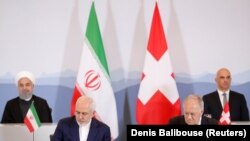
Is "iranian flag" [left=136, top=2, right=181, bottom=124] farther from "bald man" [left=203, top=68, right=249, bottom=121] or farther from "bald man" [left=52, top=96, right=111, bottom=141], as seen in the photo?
"bald man" [left=52, top=96, right=111, bottom=141]

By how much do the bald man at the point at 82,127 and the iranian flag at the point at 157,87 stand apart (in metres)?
1.50

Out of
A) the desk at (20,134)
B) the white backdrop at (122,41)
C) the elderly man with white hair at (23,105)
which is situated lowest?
the desk at (20,134)

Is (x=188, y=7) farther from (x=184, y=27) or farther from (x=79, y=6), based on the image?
(x=79, y=6)

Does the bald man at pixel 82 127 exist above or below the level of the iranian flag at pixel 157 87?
below

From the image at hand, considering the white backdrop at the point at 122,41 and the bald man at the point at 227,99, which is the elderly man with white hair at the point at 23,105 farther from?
the bald man at the point at 227,99

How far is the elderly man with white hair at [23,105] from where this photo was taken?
449cm

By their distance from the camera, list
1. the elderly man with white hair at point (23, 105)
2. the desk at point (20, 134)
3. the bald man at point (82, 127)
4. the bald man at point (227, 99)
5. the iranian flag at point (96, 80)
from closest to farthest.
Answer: the bald man at point (82, 127) < the desk at point (20, 134) < the elderly man with white hair at point (23, 105) < the bald man at point (227, 99) < the iranian flag at point (96, 80)

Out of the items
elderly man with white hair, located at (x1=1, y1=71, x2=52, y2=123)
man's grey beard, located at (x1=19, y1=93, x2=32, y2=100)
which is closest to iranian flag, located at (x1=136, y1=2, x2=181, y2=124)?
elderly man with white hair, located at (x1=1, y1=71, x2=52, y2=123)

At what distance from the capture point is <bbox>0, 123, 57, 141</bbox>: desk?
3604 millimetres

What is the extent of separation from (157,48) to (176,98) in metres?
0.62

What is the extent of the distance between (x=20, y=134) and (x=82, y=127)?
57 cm

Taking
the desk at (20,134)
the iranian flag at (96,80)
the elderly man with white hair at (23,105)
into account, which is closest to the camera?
the desk at (20,134)

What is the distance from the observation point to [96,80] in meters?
4.88

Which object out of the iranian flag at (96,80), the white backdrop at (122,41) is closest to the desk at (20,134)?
the iranian flag at (96,80)
